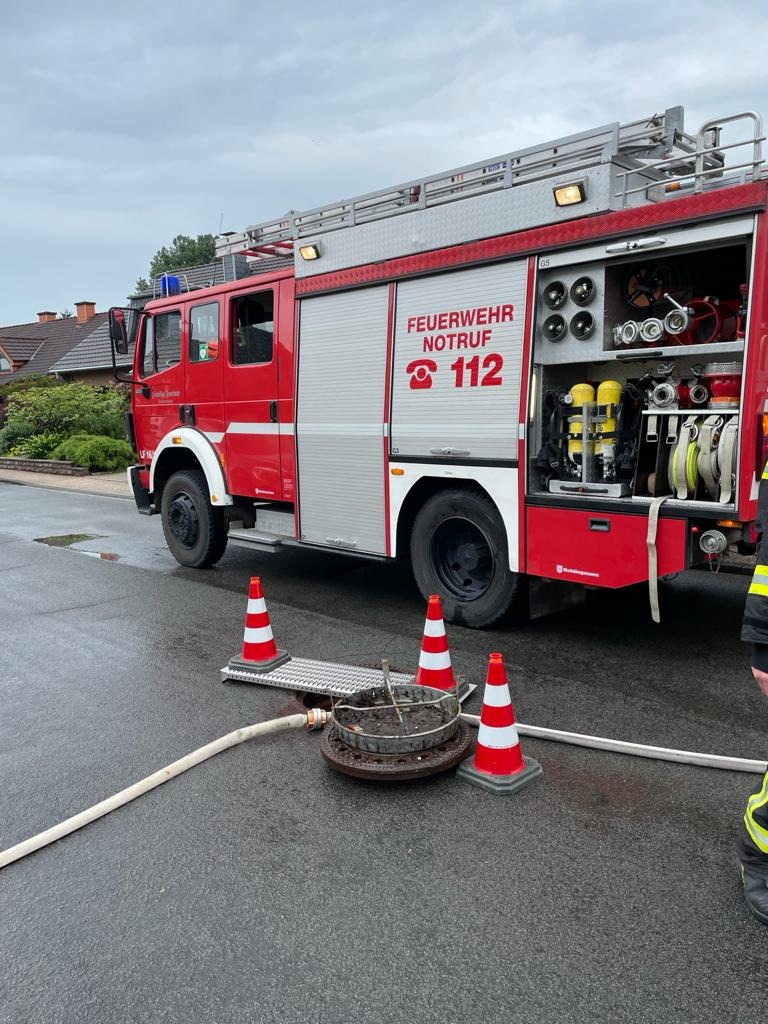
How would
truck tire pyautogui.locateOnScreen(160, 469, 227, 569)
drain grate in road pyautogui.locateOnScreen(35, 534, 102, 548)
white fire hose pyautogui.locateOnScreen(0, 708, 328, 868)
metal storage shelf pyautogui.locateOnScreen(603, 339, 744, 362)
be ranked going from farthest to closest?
1. drain grate in road pyautogui.locateOnScreen(35, 534, 102, 548)
2. truck tire pyautogui.locateOnScreen(160, 469, 227, 569)
3. metal storage shelf pyautogui.locateOnScreen(603, 339, 744, 362)
4. white fire hose pyautogui.locateOnScreen(0, 708, 328, 868)

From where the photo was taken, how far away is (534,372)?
505cm

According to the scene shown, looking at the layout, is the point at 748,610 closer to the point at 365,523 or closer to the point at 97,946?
the point at 97,946

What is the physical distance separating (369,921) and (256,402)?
16.9 ft

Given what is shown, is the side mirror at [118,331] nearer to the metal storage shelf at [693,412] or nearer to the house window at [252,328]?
the house window at [252,328]

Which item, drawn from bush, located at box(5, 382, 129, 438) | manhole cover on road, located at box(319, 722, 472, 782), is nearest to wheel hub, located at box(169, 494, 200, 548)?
manhole cover on road, located at box(319, 722, 472, 782)

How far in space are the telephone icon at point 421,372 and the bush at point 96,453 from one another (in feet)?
50.1

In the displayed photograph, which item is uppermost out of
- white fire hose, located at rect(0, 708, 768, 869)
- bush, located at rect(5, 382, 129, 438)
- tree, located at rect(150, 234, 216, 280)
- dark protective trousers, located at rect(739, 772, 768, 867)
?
tree, located at rect(150, 234, 216, 280)

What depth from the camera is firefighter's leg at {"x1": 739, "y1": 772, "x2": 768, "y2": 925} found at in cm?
251

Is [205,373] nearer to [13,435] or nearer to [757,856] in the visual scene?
[757,856]

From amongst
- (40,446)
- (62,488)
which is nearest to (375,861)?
(62,488)

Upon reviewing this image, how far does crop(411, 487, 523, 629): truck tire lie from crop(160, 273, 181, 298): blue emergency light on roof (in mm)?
4281

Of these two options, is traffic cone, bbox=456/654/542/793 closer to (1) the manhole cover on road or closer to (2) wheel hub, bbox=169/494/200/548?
(1) the manhole cover on road

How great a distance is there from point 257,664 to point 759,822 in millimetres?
3126

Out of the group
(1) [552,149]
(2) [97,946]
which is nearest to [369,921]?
(2) [97,946]
